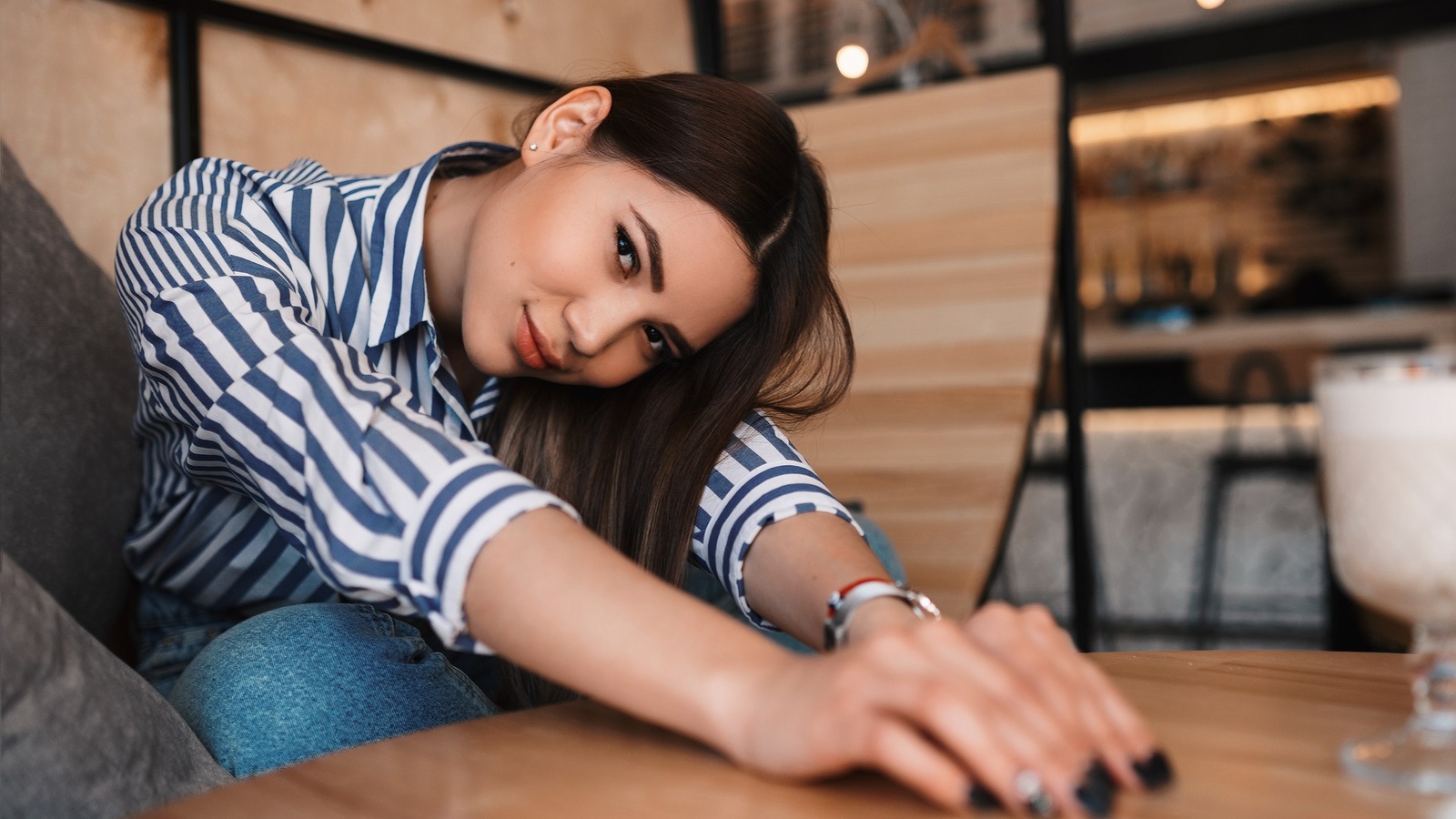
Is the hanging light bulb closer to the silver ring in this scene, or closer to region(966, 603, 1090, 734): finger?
region(966, 603, 1090, 734): finger

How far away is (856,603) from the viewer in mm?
842

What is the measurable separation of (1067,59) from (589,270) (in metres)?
1.78

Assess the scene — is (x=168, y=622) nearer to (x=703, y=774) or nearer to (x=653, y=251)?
(x=653, y=251)

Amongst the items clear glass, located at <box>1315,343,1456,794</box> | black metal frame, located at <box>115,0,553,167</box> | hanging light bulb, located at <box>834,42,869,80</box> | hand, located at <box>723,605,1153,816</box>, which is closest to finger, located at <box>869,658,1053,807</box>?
hand, located at <box>723,605,1153,816</box>

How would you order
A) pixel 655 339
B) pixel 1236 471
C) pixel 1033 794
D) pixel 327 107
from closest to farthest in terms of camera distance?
1. pixel 1033 794
2. pixel 655 339
3. pixel 327 107
4. pixel 1236 471

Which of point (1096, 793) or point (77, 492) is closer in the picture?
point (1096, 793)

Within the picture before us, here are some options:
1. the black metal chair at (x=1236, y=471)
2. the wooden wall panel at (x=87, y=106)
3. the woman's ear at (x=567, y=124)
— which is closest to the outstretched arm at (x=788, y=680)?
the woman's ear at (x=567, y=124)

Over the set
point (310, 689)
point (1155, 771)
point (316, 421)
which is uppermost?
point (316, 421)

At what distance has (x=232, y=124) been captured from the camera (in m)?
1.82

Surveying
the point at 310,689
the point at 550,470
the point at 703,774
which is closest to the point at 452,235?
the point at 550,470

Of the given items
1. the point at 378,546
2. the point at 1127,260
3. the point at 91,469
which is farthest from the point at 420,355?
the point at 1127,260

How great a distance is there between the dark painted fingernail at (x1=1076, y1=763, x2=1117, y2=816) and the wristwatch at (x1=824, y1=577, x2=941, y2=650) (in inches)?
10.8

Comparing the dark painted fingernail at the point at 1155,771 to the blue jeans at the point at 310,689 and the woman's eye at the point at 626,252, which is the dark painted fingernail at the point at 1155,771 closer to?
the blue jeans at the point at 310,689

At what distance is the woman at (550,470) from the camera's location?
1.93ft
